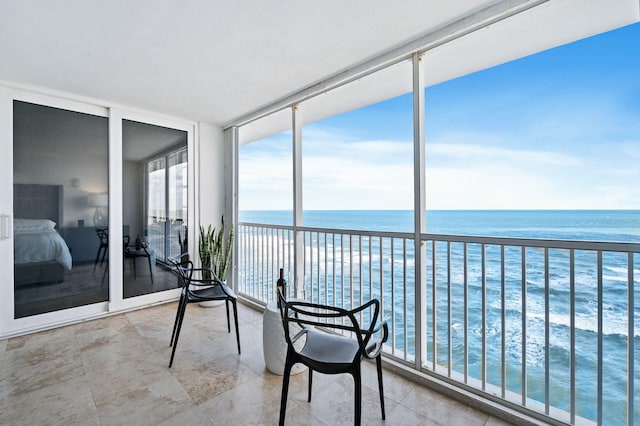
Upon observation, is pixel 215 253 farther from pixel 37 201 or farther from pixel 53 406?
pixel 53 406

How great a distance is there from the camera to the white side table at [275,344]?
2.05m

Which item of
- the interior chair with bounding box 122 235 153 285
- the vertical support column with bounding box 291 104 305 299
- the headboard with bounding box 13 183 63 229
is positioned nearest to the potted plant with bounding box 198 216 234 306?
the interior chair with bounding box 122 235 153 285

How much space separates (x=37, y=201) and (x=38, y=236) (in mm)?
358

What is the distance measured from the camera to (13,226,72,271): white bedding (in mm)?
2752

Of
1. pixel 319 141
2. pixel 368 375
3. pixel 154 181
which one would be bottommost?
pixel 368 375

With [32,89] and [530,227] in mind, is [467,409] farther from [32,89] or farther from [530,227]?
[530,227]

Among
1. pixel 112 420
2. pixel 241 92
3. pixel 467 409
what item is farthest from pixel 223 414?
pixel 241 92

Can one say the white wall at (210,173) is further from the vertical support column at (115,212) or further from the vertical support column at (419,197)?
the vertical support column at (419,197)

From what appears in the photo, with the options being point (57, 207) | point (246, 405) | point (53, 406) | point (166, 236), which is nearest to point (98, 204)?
point (57, 207)

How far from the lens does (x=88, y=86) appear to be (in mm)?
2742

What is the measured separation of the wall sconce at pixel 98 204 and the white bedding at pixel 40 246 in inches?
14.0

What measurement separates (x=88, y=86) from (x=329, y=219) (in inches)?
621

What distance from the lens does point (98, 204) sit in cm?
318

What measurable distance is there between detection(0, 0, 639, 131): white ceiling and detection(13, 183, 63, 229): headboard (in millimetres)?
1012
